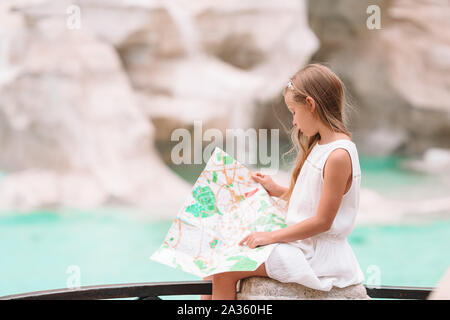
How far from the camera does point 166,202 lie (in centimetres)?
614

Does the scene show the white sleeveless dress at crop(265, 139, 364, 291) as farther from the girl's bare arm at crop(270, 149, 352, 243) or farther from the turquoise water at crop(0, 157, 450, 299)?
the turquoise water at crop(0, 157, 450, 299)

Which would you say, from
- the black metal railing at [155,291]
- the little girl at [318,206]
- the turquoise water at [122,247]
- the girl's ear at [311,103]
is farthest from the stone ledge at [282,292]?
the turquoise water at [122,247]

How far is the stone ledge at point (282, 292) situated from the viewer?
1.29 meters

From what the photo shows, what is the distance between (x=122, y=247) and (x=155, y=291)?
4149 mm

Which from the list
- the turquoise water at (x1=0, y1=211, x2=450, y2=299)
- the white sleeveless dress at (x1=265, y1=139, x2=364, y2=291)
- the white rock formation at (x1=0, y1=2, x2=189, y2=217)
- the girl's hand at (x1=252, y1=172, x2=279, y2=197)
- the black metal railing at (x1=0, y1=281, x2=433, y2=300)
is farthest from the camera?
the white rock formation at (x1=0, y1=2, x2=189, y2=217)

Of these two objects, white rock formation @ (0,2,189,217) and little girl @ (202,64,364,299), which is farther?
white rock formation @ (0,2,189,217)

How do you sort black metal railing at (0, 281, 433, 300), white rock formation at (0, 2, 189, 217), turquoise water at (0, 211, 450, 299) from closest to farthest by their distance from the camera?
black metal railing at (0, 281, 433, 300)
turquoise water at (0, 211, 450, 299)
white rock formation at (0, 2, 189, 217)

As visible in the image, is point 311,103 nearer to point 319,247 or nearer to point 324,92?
point 324,92

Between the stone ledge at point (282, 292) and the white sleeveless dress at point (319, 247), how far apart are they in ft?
0.06

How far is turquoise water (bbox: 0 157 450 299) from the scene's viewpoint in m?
4.82

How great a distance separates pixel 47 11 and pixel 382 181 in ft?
14.2

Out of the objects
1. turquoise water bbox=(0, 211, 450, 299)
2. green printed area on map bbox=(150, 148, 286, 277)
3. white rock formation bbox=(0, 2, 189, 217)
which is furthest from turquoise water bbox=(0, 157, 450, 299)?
Result: green printed area on map bbox=(150, 148, 286, 277)
